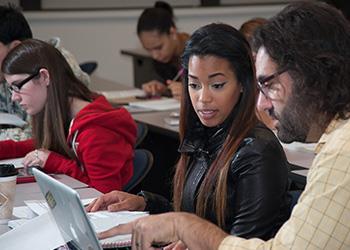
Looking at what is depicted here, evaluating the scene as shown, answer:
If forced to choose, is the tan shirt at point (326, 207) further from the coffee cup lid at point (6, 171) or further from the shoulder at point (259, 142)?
the coffee cup lid at point (6, 171)

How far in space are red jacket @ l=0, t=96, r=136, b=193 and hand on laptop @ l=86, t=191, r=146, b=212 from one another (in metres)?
0.57

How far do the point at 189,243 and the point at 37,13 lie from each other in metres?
5.32

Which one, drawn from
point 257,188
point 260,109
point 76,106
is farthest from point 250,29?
point 260,109

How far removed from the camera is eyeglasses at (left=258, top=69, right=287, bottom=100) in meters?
1.60

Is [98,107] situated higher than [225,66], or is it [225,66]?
[225,66]

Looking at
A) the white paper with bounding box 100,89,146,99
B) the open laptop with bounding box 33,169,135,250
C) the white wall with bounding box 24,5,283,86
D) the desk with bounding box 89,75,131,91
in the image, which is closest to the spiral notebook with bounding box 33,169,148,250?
the open laptop with bounding box 33,169,135,250

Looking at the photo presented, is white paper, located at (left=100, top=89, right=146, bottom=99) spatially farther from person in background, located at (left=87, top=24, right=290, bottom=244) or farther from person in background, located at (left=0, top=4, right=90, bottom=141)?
person in background, located at (left=87, top=24, right=290, bottom=244)

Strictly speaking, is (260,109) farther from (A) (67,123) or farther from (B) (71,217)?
(A) (67,123)

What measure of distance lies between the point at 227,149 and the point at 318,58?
0.56m

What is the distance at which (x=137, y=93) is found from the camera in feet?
16.2

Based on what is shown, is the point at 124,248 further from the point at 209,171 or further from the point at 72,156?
the point at 72,156

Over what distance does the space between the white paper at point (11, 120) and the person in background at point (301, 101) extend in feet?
5.31

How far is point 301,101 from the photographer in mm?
1563

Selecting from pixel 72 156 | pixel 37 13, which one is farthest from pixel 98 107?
pixel 37 13
